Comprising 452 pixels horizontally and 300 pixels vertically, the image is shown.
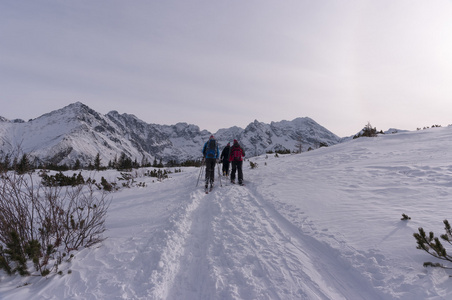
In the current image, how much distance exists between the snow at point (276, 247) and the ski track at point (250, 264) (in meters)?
0.02

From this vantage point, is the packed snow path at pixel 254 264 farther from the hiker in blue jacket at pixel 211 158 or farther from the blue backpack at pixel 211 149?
the blue backpack at pixel 211 149

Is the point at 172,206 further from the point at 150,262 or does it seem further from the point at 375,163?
the point at 375,163

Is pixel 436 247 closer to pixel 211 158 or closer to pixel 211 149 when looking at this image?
pixel 211 158

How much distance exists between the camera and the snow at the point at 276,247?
2.87 meters

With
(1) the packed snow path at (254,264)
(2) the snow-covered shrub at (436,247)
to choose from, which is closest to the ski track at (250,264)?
(1) the packed snow path at (254,264)

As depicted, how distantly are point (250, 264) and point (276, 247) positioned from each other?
0.77m

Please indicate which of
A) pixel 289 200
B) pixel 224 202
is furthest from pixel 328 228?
pixel 224 202

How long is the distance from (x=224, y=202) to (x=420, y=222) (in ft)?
15.7

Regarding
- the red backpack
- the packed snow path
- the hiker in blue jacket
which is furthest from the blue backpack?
the packed snow path

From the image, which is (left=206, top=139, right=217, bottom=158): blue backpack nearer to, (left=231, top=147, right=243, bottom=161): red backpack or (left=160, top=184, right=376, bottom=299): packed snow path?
(left=231, top=147, right=243, bottom=161): red backpack

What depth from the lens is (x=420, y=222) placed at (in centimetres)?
404

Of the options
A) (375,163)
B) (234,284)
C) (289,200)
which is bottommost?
(234,284)

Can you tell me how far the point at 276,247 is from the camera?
159 inches

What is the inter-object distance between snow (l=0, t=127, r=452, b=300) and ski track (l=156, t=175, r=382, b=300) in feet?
0.05
